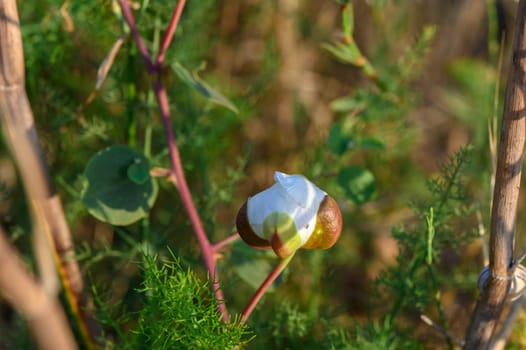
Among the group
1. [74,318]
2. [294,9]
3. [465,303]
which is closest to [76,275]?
[74,318]

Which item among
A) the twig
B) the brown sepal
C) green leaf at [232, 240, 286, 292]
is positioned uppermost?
the twig

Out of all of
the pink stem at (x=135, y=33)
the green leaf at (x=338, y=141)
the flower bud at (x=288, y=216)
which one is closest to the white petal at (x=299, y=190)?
the flower bud at (x=288, y=216)

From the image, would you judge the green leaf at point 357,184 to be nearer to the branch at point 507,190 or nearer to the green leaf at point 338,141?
Answer: the green leaf at point 338,141

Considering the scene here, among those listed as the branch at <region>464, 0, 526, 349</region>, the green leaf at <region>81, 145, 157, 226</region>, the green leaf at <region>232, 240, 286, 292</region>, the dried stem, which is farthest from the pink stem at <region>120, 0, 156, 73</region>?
the branch at <region>464, 0, 526, 349</region>

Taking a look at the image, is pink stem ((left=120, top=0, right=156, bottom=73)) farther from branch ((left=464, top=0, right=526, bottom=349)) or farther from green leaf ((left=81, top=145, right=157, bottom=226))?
branch ((left=464, top=0, right=526, bottom=349))

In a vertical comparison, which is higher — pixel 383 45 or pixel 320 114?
pixel 383 45

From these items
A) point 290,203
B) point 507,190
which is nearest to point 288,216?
point 290,203

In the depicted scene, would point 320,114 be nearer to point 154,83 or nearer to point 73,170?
point 73,170
